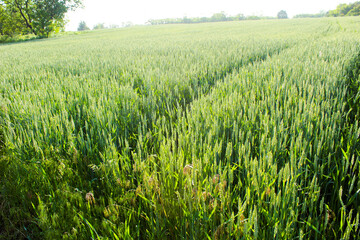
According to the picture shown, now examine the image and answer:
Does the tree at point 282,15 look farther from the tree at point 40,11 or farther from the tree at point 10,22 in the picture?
the tree at point 10,22

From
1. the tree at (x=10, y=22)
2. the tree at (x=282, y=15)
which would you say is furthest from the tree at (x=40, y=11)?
the tree at (x=282, y=15)

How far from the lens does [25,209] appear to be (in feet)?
3.08

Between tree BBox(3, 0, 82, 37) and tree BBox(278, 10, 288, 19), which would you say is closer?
tree BBox(3, 0, 82, 37)

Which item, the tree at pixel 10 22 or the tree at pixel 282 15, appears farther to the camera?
the tree at pixel 282 15

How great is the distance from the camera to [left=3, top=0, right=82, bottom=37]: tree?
81.6 feet

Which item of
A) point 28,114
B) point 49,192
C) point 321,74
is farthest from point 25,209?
point 321,74

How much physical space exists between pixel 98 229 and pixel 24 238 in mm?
423

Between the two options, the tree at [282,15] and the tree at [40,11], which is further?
the tree at [282,15]

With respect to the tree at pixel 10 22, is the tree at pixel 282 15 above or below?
above

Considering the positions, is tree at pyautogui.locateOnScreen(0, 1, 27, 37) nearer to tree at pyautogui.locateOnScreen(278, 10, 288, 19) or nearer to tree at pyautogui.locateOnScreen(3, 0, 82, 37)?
tree at pyautogui.locateOnScreen(3, 0, 82, 37)

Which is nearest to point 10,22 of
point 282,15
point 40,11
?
point 40,11

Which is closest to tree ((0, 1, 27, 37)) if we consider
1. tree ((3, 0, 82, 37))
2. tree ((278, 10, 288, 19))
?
tree ((3, 0, 82, 37))

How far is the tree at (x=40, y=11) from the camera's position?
24.9 m

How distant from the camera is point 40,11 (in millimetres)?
24469
